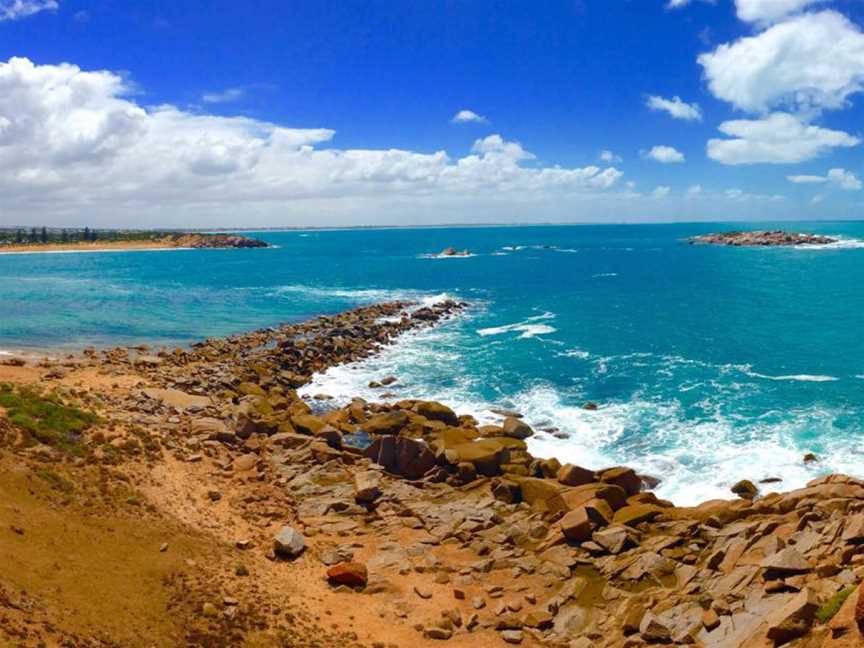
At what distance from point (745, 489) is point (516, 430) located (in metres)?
12.4

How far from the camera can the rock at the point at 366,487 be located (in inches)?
1141

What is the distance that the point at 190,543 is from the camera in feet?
75.4

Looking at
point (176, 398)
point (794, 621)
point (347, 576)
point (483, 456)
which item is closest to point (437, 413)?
point (483, 456)

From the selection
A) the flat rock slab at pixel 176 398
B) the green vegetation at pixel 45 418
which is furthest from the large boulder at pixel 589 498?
the flat rock slab at pixel 176 398

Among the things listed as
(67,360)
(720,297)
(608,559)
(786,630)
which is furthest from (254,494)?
(720,297)

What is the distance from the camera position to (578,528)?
24.6 metres

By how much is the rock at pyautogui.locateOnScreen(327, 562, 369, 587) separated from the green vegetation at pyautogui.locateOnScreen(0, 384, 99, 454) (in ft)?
43.1

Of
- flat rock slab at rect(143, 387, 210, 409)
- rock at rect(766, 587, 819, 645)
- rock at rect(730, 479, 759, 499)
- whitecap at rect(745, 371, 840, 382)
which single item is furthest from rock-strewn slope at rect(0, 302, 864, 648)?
whitecap at rect(745, 371, 840, 382)

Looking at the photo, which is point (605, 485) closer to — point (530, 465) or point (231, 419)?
point (530, 465)

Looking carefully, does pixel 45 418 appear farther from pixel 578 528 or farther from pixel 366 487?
pixel 578 528

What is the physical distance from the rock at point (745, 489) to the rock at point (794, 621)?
47.4ft

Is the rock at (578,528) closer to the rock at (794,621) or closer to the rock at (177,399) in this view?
the rock at (794,621)

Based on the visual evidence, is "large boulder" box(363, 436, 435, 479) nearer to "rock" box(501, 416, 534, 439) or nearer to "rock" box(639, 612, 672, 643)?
"rock" box(501, 416, 534, 439)

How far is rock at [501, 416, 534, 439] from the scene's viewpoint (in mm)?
37125
